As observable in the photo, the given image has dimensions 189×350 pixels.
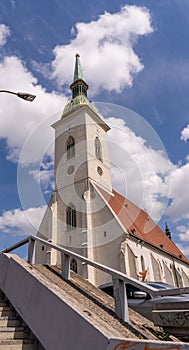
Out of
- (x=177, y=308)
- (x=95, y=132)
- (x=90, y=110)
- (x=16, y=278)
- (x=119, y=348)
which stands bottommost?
(x=119, y=348)

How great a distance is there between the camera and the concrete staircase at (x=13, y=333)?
375cm

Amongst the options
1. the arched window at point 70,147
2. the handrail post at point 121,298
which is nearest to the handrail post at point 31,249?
the handrail post at point 121,298

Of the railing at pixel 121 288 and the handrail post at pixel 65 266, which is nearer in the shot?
the railing at pixel 121 288

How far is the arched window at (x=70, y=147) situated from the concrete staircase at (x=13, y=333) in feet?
85.5

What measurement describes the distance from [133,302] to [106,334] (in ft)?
12.6

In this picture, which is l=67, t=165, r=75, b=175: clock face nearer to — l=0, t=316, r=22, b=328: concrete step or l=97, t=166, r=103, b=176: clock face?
l=97, t=166, r=103, b=176: clock face

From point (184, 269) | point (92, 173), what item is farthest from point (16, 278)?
point (184, 269)

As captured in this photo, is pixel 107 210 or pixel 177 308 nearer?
pixel 177 308

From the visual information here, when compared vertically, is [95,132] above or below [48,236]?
above

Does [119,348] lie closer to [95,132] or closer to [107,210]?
[107,210]

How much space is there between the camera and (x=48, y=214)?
2719 cm

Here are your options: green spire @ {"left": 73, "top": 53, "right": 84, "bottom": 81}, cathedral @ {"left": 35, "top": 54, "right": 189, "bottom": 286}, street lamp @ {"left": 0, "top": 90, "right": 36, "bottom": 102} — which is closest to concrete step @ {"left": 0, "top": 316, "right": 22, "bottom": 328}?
street lamp @ {"left": 0, "top": 90, "right": 36, "bottom": 102}

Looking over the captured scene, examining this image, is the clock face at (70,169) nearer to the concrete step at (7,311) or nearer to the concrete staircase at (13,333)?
the concrete step at (7,311)

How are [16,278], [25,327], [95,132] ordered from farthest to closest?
[95,132] → [16,278] → [25,327]
